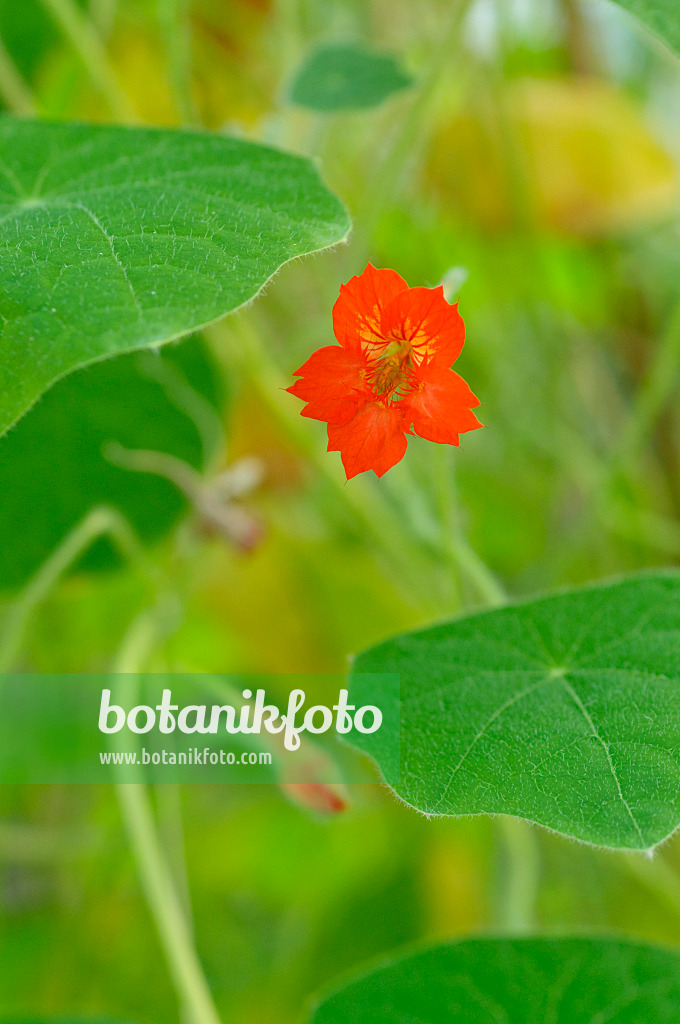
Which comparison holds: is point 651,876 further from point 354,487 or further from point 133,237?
point 133,237

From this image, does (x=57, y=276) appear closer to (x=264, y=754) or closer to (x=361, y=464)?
(x=361, y=464)

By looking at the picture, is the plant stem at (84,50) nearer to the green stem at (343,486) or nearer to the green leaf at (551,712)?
the green stem at (343,486)

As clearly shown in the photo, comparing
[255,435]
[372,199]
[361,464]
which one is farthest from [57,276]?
[255,435]

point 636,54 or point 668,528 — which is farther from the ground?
point 636,54

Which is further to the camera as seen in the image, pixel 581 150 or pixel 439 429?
pixel 581 150

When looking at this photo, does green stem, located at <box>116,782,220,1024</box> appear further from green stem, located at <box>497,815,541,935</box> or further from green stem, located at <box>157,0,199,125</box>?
green stem, located at <box>157,0,199,125</box>
